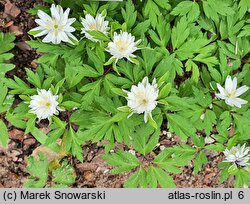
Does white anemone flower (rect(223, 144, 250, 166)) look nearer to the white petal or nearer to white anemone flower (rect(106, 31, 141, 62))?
the white petal

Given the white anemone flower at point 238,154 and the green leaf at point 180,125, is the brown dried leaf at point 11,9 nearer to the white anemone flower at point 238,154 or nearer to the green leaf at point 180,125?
the green leaf at point 180,125

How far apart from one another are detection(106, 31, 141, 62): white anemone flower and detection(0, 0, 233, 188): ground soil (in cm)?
72

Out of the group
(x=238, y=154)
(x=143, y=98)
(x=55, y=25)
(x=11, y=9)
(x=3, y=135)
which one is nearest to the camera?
(x=143, y=98)

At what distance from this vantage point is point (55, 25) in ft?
8.59

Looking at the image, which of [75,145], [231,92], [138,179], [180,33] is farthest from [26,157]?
[231,92]

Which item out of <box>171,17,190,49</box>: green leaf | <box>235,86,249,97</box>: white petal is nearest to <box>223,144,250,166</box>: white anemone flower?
<box>235,86,249,97</box>: white petal

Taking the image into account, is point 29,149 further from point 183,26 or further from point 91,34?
point 183,26

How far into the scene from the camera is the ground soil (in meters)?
2.96

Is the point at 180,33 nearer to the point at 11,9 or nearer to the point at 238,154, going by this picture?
the point at 238,154

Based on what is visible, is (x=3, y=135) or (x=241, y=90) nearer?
(x=241, y=90)

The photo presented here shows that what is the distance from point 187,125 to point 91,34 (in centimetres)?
88

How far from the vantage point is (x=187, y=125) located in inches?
106

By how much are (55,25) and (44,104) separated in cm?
53
